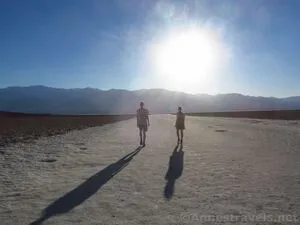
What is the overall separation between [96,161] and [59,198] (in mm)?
5664

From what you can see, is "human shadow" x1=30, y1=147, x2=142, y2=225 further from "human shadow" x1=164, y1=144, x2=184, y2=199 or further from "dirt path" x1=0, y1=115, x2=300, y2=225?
"human shadow" x1=164, y1=144, x2=184, y2=199

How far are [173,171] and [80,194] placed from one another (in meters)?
3.69

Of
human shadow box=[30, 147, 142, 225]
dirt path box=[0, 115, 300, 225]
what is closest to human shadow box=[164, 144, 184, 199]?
dirt path box=[0, 115, 300, 225]

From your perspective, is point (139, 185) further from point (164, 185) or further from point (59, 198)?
point (59, 198)

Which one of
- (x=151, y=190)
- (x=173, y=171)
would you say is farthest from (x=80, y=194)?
(x=173, y=171)

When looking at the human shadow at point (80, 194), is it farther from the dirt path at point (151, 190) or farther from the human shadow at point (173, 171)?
the human shadow at point (173, 171)

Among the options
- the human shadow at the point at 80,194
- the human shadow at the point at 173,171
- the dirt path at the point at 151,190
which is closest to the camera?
the dirt path at the point at 151,190

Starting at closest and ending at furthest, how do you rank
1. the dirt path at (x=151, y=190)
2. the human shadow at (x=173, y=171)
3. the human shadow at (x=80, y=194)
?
the dirt path at (x=151, y=190) → the human shadow at (x=80, y=194) → the human shadow at (x=173, y=171)

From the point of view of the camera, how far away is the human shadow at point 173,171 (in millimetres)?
8227

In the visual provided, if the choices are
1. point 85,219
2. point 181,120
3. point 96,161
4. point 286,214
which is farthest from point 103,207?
point 181,120

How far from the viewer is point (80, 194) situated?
8.03 metres

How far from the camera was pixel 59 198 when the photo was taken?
7.70 meters

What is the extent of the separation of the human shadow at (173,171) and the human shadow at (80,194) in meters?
1.63

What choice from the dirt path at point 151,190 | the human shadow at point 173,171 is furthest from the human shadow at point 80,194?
the human shadow at point 173,171
